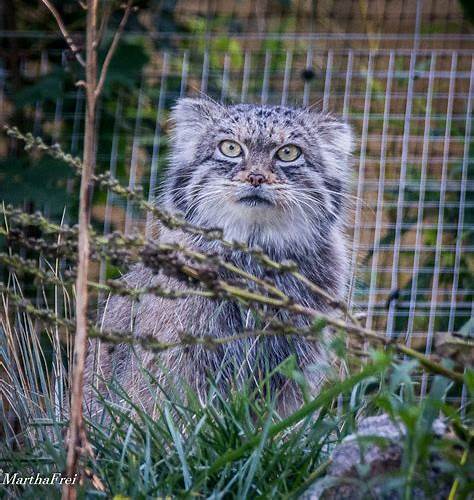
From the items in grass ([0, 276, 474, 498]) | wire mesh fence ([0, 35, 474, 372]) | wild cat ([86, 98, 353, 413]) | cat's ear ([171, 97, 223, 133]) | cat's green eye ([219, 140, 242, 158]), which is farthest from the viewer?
wire mesh fence ([0, 35, 474, 372])

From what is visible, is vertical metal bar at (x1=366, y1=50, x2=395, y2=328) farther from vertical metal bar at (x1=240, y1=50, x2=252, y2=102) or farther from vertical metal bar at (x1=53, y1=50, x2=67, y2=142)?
vertical metal bar at (x1=53, y1=50, x2=67, y2=142)

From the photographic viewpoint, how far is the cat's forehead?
418cm

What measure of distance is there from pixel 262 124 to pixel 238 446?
6.21ft

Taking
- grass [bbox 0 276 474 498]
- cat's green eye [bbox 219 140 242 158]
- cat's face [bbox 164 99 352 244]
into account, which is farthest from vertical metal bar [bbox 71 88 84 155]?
grass [bbox 0 276 474 498]

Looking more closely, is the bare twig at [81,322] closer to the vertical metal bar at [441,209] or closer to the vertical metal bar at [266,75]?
the vertical metal bar at [441,209]

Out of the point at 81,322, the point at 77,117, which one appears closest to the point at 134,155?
the point at 77,117

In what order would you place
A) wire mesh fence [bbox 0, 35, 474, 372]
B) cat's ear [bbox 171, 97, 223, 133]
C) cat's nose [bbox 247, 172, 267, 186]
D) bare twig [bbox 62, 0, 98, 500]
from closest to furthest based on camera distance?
1. bare twig [bbox 62, 0, 98, 500]
2. cat's nose [bbox 247, 172, 267, 186]
3. cat's ear [bbox 171, 97, 223, 133]
4. wire mesh fence [bbox 0, 35, 474, 372]

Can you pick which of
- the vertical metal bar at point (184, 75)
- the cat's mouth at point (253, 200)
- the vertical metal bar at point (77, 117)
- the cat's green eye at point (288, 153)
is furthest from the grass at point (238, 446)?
the vertical metal bar at point (184, 75)

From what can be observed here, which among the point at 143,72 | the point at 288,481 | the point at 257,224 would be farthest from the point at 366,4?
the point at 288,481

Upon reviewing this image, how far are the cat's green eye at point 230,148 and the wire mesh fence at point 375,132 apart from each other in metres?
1.07

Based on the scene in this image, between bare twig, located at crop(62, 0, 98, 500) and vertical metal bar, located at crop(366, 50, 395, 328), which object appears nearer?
bare twig, located at crop(62, 0, 98, 500)

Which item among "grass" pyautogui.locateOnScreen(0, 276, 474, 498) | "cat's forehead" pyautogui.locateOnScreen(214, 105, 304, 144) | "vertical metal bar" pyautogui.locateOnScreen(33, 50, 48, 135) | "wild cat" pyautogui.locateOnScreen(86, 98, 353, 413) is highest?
"vertical metal bar" pyautogui.locateOnScreen(33, 50, 48, 135)

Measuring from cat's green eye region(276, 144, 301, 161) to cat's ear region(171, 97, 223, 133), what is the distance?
375 mm

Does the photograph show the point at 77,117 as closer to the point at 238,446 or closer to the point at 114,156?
the point at 114,156
